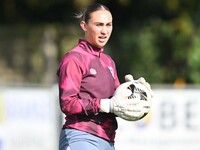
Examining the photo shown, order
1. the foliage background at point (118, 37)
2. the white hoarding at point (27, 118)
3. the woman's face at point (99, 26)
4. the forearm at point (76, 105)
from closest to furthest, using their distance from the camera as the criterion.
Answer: the forearm at point (76, 105) → the woman's face at point (99, 26) → the white hoarding at point (27, 118) → the foliage background at point (118, 37)

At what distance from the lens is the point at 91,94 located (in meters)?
6.00

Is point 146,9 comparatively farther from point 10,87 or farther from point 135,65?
point 10,87

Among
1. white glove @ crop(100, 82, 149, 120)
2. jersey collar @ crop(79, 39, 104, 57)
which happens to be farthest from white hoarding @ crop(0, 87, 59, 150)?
white glove @ crop(100, 82, 149, 120)

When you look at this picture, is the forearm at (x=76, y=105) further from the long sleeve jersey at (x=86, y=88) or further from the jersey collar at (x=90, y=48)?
the jersey collar at (x=90, y=48)

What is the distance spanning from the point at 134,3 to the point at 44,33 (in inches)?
101

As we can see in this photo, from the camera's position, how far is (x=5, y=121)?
1245 cm

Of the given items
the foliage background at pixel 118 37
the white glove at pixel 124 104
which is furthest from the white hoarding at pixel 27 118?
the foliage background at pixel 118 37

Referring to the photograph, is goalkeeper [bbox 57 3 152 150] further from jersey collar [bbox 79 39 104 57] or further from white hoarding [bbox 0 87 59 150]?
white hoarding [bbox 0 87 59 150]

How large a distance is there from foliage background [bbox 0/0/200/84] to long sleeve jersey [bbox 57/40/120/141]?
13324 mm

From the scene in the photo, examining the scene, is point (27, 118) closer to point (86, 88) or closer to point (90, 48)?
point (90, 48)

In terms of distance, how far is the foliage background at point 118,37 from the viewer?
20578mm

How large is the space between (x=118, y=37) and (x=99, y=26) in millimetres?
15998

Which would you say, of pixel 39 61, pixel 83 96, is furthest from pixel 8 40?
pixel 83 96

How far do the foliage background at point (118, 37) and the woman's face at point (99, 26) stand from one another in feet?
43.8
